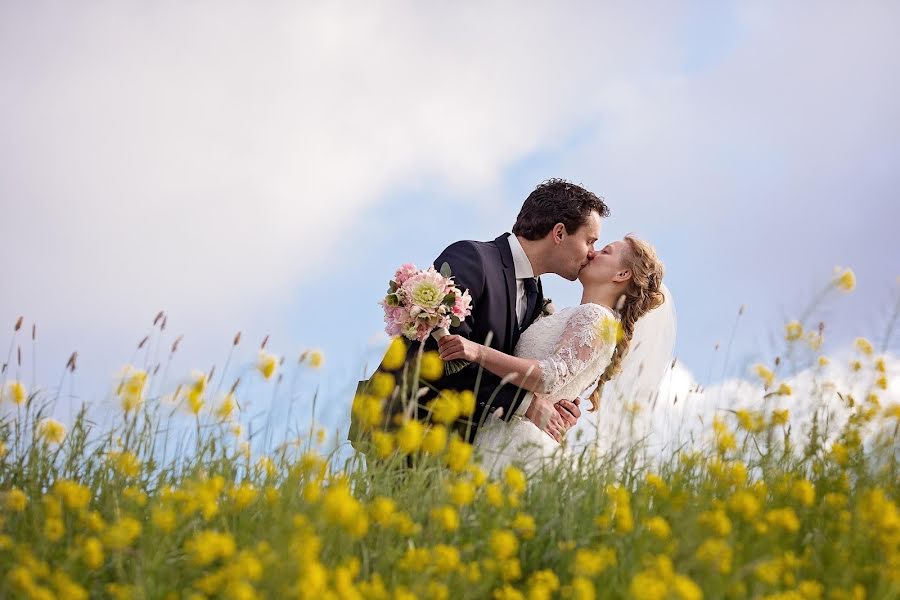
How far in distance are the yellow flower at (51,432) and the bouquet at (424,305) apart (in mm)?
2067

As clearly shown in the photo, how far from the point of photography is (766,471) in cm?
486

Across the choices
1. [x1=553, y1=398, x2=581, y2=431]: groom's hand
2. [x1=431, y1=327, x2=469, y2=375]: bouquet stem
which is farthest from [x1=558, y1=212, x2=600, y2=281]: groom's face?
[x1=431, y1=327, x2=469, y2=375]: bouquet stem

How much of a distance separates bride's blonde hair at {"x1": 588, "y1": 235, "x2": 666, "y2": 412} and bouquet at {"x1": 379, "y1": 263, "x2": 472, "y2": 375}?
148 cm

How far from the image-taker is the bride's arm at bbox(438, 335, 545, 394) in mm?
5715

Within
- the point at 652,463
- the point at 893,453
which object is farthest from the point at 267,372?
the point at 893,453

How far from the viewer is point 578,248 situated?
691 cm

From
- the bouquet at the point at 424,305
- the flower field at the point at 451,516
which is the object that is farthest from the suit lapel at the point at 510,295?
the flower field at the point at 451,516

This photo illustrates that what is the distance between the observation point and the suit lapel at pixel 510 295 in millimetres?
6512

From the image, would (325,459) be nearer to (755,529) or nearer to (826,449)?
(755,529)

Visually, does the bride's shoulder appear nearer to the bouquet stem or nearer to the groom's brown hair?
the groom's brown hair

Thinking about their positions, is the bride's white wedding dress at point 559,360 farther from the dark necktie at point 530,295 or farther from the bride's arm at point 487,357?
the dark necktie at point 530,295

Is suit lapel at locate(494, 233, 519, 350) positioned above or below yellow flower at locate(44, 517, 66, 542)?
above

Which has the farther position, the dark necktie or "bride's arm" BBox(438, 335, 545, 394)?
the dark necktie

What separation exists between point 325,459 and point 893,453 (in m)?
2.92
